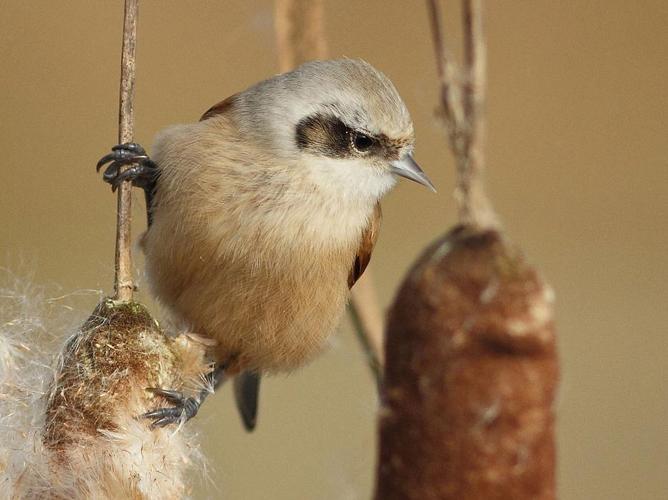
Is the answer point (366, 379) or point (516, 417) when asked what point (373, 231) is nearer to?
point (516, 417)

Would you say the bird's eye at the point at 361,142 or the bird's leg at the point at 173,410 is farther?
the bird's eye at the point at 361,142

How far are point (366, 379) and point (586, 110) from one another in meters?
2.09

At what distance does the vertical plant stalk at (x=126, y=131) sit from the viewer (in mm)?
1724

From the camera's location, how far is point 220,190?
2.14 m

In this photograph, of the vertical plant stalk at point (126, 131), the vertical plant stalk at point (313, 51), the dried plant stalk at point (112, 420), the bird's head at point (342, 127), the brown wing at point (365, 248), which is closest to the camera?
the dried plant stalk at point (112, 420)

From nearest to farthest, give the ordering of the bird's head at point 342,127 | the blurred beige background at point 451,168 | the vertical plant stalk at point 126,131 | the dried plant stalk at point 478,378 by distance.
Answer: the dried plant stalk at point 478,378
the vertical plant stalk at point 126,131
the bird's head at point 342,127
the blurred beige background at point 451,168

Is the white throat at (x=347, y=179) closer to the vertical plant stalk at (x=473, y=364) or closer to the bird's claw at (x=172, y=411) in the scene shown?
the bird's claw at (x=172, y=411)

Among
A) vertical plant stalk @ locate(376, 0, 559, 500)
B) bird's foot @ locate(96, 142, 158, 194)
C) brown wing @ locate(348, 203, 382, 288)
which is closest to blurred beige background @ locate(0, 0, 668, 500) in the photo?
brown wing @ locate(348, 203, 382, 288)

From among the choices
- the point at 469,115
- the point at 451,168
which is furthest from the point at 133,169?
the point at 451,168

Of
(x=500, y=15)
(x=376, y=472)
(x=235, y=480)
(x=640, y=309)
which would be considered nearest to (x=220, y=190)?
(x=376, y=472)

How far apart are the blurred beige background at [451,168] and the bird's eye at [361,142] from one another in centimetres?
210

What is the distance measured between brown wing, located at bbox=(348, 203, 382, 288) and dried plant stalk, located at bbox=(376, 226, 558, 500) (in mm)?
1226

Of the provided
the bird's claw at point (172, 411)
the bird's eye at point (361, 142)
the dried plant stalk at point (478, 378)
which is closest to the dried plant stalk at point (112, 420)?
the bird's claw at point (172, 411)

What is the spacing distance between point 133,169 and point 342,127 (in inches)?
19.4
